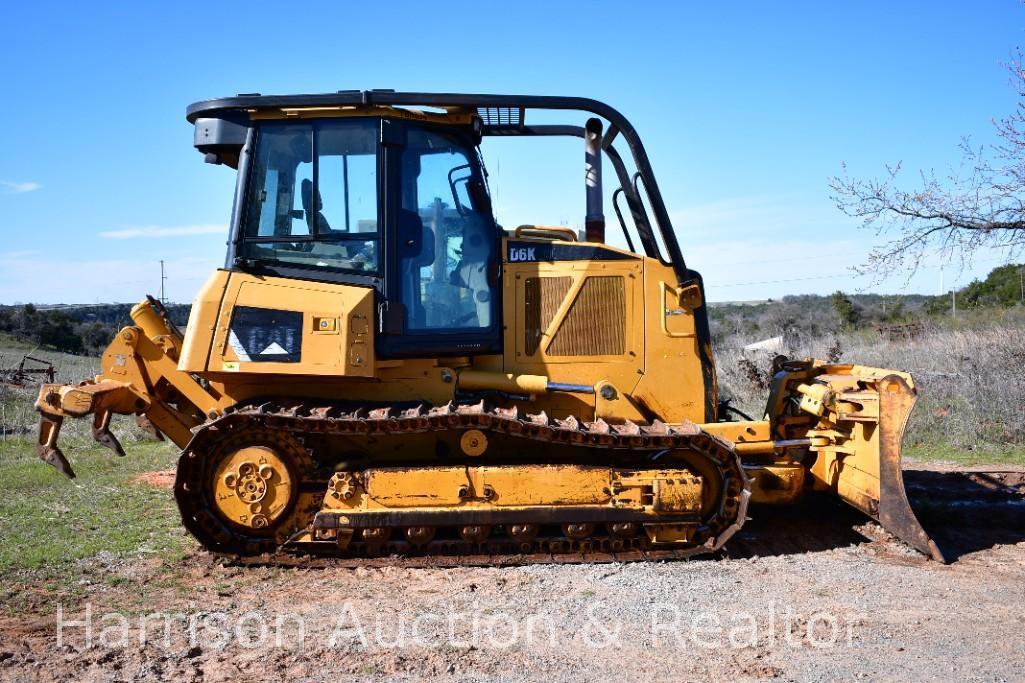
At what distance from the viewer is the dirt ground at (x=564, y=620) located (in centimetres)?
452

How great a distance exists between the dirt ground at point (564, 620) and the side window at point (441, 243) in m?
1.96

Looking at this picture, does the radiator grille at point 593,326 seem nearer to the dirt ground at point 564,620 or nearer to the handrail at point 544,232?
the handrail at point 544,232

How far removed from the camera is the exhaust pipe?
23.8 feet

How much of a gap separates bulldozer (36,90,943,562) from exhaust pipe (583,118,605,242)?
3cm

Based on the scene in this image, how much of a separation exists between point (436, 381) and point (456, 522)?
1.15 metres

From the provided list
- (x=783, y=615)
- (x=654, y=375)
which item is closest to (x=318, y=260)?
(x=654, y=375)

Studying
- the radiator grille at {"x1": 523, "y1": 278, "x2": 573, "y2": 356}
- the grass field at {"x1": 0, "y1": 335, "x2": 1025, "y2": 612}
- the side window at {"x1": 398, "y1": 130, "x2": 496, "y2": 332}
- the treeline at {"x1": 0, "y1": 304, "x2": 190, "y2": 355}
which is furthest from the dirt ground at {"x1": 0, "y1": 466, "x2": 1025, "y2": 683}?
the treeline at {"x1": 0, "y1": 304, "x2": 190, "y2": 355}

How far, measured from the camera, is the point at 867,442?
22.0ft

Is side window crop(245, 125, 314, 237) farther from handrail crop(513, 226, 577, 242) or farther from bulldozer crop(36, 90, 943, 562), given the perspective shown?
handrail crop(513, 226, 577, 242)

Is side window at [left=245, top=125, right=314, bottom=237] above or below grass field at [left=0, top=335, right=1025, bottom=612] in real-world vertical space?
above

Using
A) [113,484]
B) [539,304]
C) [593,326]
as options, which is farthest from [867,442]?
[113,484]

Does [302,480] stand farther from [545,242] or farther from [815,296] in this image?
[815,296]

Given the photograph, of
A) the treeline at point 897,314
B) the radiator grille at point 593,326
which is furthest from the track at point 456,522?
the treeline at point 897,314

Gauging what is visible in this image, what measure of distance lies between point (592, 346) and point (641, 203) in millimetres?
1318
